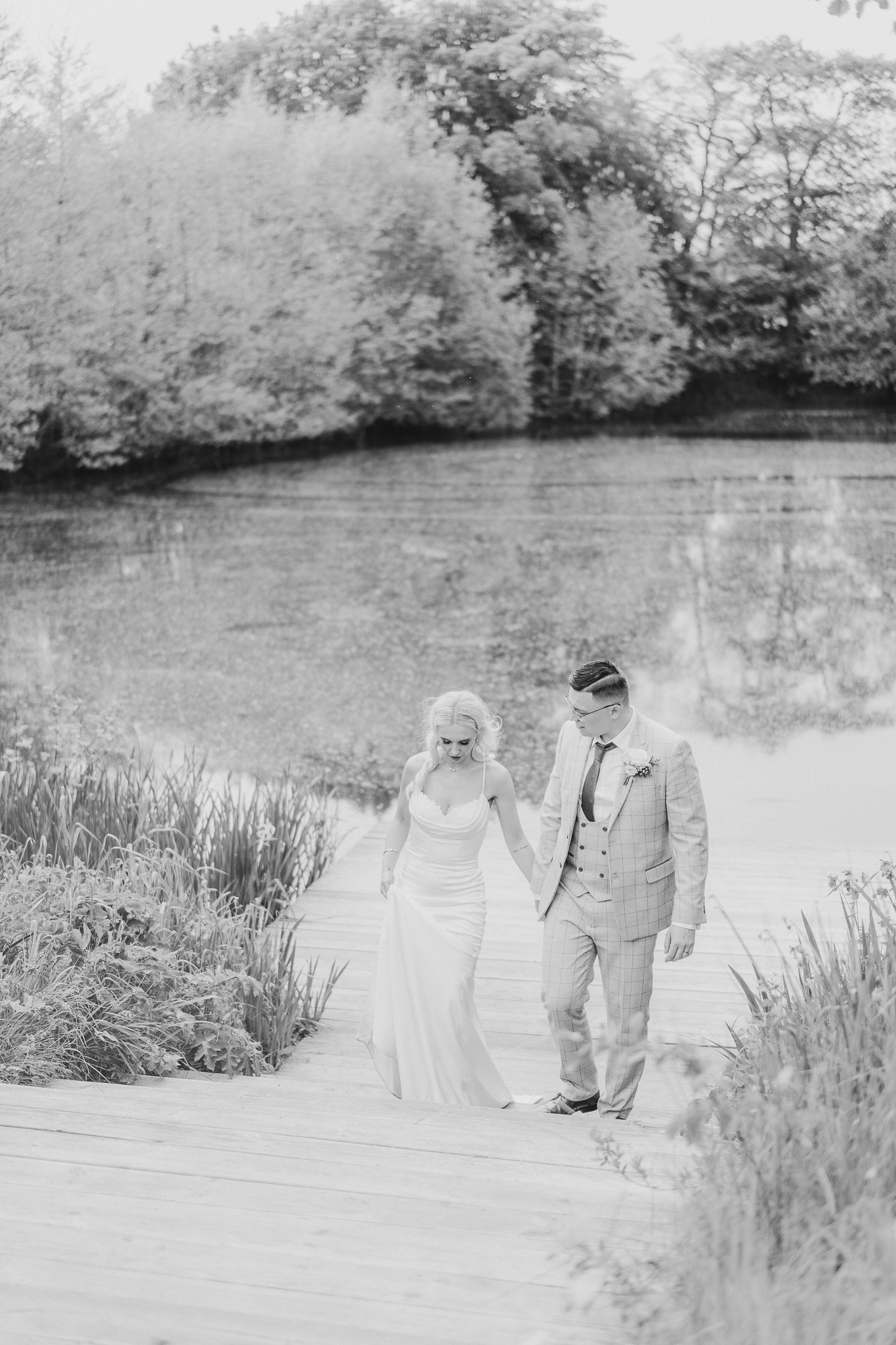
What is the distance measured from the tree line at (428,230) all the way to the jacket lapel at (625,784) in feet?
26.3

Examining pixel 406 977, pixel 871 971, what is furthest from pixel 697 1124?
pixel 406 977

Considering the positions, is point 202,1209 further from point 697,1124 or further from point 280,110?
point 280,110

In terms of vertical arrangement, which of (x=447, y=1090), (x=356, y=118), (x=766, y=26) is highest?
(x=766, y=26)

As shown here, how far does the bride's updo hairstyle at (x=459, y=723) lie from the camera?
292 cm

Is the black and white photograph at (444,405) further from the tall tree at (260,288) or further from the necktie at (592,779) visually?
the necktie at (592,779)

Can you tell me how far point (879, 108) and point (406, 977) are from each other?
908 centimetres

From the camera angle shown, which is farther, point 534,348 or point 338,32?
point 534,348

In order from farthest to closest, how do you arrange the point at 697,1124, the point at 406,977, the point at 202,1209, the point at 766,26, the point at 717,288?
1. the point at 717,288
2. the point at 766,26
3. the point at 406,977
4. the point at 202,1209
5. the point at 697,1124

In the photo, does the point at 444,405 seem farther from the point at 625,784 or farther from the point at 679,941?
the point at 679,941

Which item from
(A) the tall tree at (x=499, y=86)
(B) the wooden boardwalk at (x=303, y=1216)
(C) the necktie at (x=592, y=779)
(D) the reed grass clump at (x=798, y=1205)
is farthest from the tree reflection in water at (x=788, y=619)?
(D) the reed grass clump at (x=798, y=1205)

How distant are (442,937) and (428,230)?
28.8 ft

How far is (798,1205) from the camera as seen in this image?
1396 millimetres

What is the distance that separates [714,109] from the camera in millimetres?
10188

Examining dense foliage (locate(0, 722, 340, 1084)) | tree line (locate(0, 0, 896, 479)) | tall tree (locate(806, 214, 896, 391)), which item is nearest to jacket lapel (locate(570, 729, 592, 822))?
dense foliage (locate(0, 722, 340, 1084))
